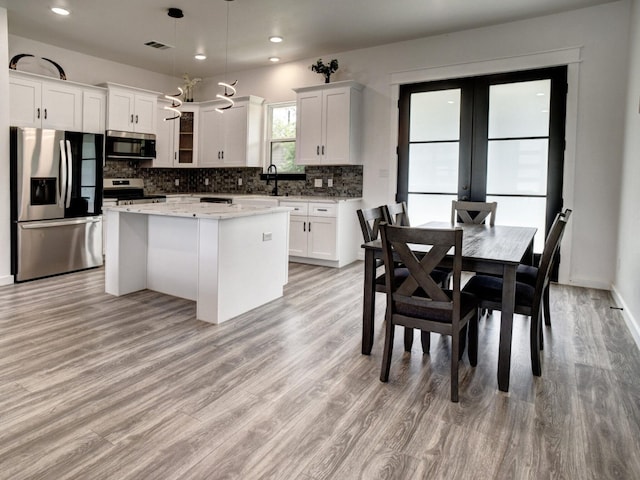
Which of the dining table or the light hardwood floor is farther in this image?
the dining table

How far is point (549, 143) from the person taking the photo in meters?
Answer: 4.72

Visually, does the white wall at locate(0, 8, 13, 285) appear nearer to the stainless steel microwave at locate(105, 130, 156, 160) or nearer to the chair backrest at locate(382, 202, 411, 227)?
the stainless steel microwave at locate(105, 130, 156, 160)

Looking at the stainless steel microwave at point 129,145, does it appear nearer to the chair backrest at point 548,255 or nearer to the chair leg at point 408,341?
the chair leg at point 408,341

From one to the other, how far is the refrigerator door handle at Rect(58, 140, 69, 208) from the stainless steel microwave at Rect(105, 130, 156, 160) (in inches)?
44.3

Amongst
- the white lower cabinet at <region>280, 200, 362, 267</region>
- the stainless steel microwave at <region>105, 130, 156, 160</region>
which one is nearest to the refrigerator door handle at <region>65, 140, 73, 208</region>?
the stainless steel microwave at <region>105, 130, 156, 160</region>

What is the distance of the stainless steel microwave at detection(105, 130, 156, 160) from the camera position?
19.6ft

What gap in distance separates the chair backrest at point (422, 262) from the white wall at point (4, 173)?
425cm

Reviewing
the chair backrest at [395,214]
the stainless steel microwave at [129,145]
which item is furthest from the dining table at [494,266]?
the stainless steel microwave at [129,145]

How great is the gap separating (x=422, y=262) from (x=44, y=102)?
16.7 ft

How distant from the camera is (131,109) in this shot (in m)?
6.20

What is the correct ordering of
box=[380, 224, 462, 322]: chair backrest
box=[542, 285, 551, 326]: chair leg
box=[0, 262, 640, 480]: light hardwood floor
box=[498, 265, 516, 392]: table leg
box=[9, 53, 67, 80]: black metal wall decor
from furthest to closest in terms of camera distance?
box=[9, 53, 67, 80]: black metal wall decor, box=[542, 285, 551, 326]: chair leg, box=[498, 265, 516, 392]: table leg, box=[380, 224, 462, 322]: chair backrest, box=[0, 262, 640, 480]: light hardwood floor

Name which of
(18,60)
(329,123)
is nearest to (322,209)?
(329,123)

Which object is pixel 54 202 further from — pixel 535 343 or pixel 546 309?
pixel 546 309

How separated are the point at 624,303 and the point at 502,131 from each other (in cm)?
226
